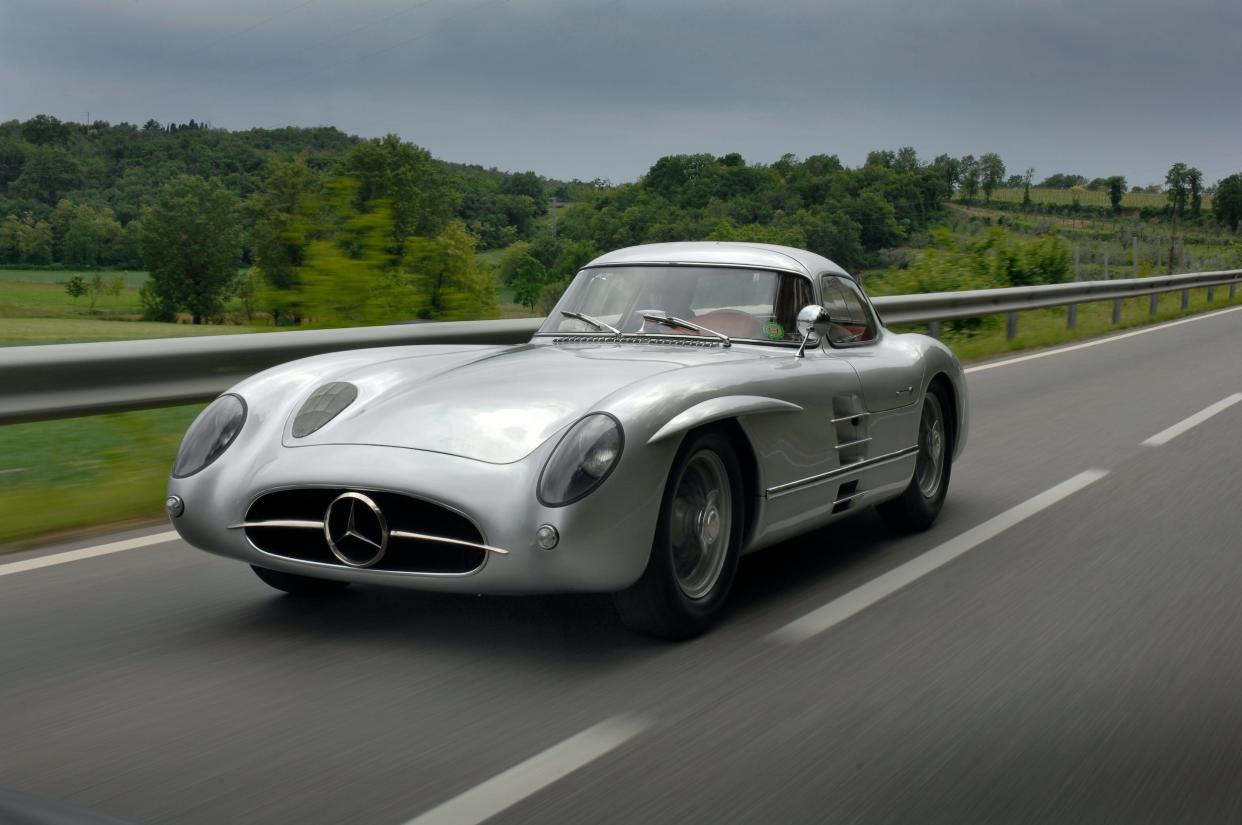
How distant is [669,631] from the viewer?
4676mm

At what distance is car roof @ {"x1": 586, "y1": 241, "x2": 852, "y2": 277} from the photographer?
6031 mm

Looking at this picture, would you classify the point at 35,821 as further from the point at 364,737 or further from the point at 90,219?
the point at 90,219

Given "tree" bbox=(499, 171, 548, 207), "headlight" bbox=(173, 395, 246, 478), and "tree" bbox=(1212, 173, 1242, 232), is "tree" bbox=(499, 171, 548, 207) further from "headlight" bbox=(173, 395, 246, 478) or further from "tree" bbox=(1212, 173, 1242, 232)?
"tree" bbox=(1212, 173, 1242, 232)

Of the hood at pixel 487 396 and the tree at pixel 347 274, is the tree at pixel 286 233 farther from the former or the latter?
the hood at pixel 487 396

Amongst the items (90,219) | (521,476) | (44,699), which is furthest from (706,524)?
(90,219)

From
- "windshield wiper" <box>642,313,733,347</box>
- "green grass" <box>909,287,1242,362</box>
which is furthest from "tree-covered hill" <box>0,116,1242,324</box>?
"windshield wiper" <box>642,313,733,347</box>

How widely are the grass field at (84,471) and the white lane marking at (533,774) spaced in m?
3.55

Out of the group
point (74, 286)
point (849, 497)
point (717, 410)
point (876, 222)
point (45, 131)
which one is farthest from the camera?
point (45, 131)

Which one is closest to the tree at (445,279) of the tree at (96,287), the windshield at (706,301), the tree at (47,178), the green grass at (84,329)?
the green grass at (84,329)

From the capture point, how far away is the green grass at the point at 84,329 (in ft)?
42.0

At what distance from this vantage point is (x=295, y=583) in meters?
5.21

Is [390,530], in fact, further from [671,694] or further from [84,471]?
[84,471]

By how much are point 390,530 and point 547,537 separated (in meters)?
0.54

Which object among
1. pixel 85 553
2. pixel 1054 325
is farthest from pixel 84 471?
pixel 1054 325
